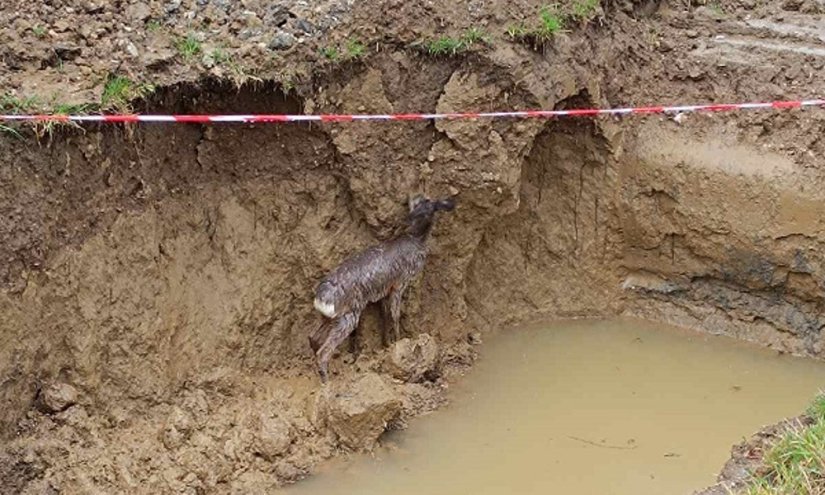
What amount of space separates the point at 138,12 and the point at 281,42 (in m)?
0.96

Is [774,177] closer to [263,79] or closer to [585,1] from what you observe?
[585,1]

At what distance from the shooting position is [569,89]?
26.4ft

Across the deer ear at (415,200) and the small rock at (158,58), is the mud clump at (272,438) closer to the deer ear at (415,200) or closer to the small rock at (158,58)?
the deer ear at (415,200)

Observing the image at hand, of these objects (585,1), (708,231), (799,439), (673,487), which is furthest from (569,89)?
(799,439)

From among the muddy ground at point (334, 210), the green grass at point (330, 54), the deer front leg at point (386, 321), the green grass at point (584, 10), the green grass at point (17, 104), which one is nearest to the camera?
the green grass at point (17, 104)

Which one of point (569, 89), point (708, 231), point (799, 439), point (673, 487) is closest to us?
point (799, 439)

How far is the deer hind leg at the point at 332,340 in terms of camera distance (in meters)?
7.42

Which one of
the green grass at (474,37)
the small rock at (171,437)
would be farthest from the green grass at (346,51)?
the small rock at (171,437)

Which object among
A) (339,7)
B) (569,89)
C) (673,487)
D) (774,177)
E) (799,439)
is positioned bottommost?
(673,487)

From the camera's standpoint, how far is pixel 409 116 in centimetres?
754

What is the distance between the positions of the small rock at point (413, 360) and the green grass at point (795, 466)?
2955 millimetres

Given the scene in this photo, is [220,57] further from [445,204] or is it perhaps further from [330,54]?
[445,204]

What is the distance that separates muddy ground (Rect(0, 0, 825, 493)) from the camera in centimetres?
656

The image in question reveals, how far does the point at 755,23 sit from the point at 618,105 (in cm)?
148
